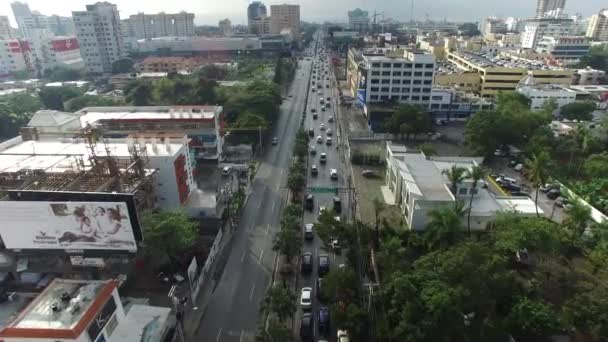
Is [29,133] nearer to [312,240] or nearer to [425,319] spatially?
[312,240]

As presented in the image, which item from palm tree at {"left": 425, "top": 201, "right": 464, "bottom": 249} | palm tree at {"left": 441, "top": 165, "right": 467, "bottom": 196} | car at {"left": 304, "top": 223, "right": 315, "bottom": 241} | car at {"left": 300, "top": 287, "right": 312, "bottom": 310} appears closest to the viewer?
car at {"left": 300, "top": 287, "right": 312, "bottom": 310}

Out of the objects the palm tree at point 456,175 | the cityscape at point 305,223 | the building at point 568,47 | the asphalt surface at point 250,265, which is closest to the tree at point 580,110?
the cityscape at point 305,223

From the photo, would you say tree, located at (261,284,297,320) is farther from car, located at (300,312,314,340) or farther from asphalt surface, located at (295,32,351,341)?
asphalt surface, located at (295,32,351,341)

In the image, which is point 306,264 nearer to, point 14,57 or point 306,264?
point 306,264

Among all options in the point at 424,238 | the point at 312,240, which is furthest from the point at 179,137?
the point at 424,238

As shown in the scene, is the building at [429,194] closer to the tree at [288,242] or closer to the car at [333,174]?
the car at [333,174]

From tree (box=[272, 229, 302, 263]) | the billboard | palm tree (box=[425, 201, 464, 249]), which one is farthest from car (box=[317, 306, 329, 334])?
the billboard
